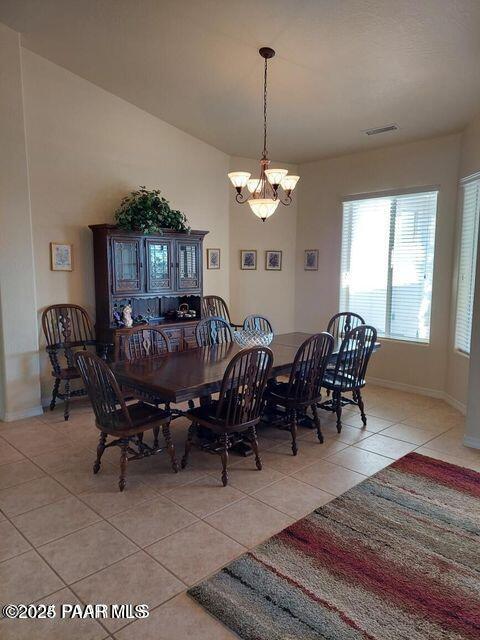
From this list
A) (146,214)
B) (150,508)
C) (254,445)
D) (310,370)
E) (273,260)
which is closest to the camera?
(150,508)

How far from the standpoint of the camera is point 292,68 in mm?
3934

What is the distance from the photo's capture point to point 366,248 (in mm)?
5824

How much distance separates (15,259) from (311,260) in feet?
12.7

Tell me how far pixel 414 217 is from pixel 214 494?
404 cm

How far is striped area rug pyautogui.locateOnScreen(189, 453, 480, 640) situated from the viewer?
6.26 ft

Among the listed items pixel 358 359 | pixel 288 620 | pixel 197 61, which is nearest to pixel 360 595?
pixel 288 620

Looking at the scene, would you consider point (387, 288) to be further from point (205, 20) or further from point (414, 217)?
point (205, 20)

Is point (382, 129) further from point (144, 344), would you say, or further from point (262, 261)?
point (144, 344)

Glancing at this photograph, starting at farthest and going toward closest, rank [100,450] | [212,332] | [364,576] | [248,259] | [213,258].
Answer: [248,259], [213,258], [212,332], [100,450], [364,576]

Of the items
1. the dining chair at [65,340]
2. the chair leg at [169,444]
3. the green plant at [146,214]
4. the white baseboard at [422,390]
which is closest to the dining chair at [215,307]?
the green plant at [146,214]

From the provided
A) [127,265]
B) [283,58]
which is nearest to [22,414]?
[127,265]

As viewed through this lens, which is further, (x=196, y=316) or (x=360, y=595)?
(x=196, y=316)

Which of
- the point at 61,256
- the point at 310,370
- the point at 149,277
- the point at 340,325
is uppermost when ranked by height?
the point at 61,256

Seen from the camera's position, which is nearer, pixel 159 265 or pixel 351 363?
pixel 351 363
